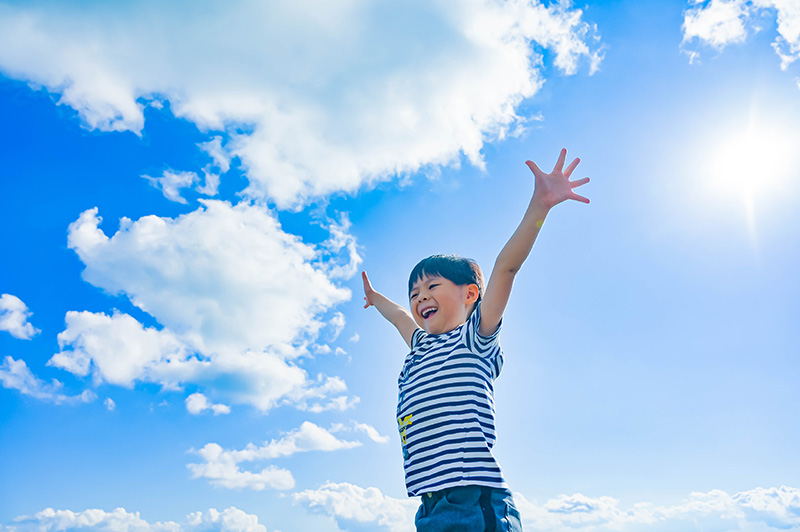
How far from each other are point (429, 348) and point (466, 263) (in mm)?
947

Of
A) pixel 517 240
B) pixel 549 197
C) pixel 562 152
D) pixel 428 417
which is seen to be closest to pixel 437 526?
pixel 428 417

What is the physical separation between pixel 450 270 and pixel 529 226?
137 centimetres

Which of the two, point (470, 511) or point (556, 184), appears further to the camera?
point (556, 184)

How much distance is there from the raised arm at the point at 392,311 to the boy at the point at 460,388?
1056mm

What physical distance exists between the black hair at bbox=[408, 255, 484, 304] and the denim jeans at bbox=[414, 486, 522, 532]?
1885 mm

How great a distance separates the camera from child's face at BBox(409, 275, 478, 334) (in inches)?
210

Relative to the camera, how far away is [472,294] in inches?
215

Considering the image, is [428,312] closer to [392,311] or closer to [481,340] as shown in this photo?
[481,340]

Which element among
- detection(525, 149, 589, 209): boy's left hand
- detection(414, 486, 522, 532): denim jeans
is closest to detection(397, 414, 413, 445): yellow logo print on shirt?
detection(414, 486, 522, 532): denim jeans

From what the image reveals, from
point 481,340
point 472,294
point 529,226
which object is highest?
point 472,294

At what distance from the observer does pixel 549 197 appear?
4.22 metres

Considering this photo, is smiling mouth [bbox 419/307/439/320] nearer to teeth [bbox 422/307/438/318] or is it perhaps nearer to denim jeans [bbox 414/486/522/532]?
teeth [bbox 422/307/438/318]

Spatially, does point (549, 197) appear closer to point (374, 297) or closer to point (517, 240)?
point (517, 240)

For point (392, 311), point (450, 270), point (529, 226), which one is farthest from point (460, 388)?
point (392, 311)
